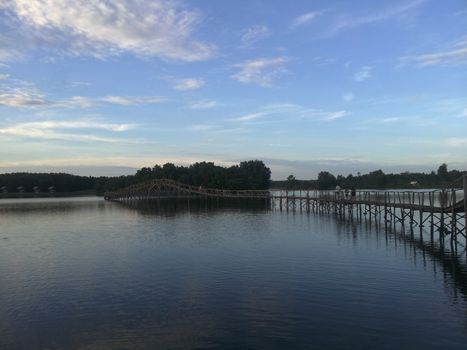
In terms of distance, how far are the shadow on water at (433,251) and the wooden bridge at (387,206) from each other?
51.0 inches

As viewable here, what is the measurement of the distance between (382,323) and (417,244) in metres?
17.1

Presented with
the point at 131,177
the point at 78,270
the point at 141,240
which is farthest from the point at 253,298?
the point at 131,177

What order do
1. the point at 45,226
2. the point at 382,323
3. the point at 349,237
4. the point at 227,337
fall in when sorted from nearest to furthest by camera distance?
the point at 227,337, the point at 382,323, the point at 349,237, the point at 45,226

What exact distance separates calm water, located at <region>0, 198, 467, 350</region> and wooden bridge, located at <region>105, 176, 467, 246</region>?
3.37 m

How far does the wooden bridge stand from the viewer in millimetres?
30031

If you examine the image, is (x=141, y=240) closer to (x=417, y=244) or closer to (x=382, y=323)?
(x=417, y=244)

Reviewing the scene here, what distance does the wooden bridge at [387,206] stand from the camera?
30.0 meters

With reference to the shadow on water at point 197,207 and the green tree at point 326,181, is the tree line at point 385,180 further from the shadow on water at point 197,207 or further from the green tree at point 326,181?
the shadow on water at point 197,207

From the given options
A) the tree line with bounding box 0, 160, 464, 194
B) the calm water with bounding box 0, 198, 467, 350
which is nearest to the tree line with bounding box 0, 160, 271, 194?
the tree line with bounding box 0, 160, 464, 194

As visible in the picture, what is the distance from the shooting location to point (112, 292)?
59.2 ft

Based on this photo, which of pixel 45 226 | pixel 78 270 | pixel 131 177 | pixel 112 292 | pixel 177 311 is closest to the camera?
pixel 177 311

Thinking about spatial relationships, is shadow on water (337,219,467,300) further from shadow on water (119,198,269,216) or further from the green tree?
the green tree

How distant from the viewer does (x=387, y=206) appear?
43344mm

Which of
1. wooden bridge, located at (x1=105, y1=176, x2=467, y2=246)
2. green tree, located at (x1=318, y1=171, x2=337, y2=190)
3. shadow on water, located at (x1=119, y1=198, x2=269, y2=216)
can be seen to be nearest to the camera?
wooden bridge, located at (x1=105, y1=176, x2=467, y2=246)
